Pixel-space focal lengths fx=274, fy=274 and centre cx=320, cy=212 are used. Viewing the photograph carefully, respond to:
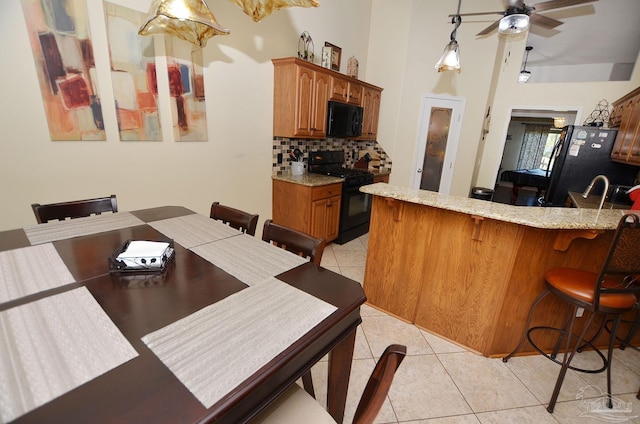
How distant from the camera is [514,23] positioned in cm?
280

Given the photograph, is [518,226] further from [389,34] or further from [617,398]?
[389,34]

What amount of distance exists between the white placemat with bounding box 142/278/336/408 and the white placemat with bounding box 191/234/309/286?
0.13 meters

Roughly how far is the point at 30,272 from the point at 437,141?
4879 mm

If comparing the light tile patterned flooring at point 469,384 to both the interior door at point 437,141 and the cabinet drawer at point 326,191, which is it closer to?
the cabinet drawer at point 326,191

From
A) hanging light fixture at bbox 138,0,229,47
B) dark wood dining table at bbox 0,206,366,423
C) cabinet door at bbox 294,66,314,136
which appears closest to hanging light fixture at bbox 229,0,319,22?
hanging light fixture at bbox 138,0,229,47

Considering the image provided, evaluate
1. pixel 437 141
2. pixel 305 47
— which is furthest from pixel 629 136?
pixel 305 47

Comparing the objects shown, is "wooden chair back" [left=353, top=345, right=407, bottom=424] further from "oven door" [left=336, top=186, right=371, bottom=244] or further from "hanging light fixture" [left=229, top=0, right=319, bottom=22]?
"oven door" [left=336, top=186, right=371, bottom=244]

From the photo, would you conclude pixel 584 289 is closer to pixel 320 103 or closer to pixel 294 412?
pixel 294 412

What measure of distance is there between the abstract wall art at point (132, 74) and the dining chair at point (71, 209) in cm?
59

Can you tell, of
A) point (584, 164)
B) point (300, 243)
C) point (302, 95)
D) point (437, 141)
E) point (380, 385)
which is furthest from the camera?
point (437, 141)

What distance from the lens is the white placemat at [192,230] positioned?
1.42 meters

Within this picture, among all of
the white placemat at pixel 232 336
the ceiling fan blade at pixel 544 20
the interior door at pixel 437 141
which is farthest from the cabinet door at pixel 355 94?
the white placemat at pixel 232 336

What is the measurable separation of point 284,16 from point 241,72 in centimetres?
93

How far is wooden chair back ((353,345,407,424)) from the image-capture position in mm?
636
